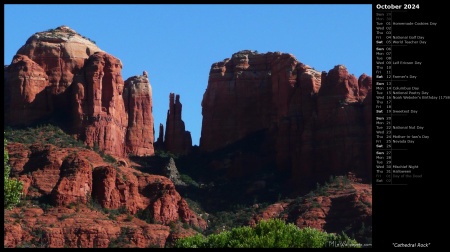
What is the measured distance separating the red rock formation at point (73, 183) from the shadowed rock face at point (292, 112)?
33.2 metres

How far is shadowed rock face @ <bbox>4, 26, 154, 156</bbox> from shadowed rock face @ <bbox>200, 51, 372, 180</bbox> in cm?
1742

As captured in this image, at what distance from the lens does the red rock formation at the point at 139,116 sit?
6412 inches

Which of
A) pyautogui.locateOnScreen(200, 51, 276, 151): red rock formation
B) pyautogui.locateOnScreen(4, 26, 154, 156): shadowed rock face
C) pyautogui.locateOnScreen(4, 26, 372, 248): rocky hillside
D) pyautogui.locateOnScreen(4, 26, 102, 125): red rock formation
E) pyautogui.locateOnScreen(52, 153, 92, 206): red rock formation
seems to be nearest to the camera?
pyautogui.locateOnScreen(52, 153, 92, 206): red rock formation

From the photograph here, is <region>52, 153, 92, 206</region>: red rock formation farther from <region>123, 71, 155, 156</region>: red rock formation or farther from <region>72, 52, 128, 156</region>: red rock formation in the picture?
<region>123, 71, 155, 156</region>: red rock formation

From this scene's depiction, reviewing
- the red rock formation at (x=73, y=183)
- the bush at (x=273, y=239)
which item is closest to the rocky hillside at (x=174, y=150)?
the red rock formation at (x=73, y=183)

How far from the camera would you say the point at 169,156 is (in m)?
168

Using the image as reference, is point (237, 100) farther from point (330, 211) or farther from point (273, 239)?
point (273, 239)

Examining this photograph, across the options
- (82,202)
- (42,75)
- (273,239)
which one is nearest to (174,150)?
(42,75)

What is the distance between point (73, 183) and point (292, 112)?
135ft

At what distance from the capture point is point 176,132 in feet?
568

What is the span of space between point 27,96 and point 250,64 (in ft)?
115

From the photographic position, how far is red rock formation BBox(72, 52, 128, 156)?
15275cm

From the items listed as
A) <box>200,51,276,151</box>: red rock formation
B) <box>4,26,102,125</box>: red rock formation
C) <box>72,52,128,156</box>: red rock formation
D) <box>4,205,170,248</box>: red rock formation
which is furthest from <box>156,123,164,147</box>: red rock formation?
<box>4,205,170,248</box>: red rock formation
